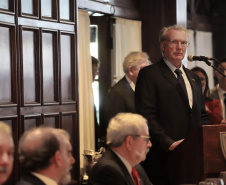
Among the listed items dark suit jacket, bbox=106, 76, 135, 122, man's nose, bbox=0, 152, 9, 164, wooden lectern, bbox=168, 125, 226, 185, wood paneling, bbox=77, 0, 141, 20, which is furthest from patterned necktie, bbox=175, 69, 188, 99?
wood paneling, bbox=77, 0, 141, 20

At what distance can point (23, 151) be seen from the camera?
1.98 m

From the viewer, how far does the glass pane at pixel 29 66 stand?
4.53 m

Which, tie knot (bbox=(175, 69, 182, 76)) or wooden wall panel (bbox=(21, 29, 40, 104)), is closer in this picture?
tie knot (bbox=(175, 69, 182, 76))

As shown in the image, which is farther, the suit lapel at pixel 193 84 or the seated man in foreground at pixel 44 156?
the suit lapel at pixel 193 84

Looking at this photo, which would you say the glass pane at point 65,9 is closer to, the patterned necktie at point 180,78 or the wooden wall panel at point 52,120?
the wooden wall panel at point 52,120

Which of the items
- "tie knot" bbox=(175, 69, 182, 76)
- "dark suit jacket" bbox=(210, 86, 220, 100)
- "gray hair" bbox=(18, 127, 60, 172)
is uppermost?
"tie knot" bbox=(175, 69, 182, 76)

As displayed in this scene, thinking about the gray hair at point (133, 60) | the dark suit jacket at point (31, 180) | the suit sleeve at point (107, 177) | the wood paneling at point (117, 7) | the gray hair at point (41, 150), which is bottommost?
the suit sleeve at point (107, 177)

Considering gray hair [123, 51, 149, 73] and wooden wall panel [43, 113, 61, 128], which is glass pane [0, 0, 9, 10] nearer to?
wooden wall panel [43, 113, 61, 128]

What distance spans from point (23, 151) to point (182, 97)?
5.88 feet

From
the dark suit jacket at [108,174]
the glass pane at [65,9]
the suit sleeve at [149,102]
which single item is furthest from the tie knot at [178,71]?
the glass pane at [65,9]

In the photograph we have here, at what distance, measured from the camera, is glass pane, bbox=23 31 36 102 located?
453 centimetres

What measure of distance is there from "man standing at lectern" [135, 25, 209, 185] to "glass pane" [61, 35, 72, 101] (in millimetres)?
1562

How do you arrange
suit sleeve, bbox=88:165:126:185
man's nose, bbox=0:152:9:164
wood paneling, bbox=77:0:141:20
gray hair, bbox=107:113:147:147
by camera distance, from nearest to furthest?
man's nose, bbox=0:152:9:164, suit sleeve, bbox=88:165:126:185, gray hair, bbox=107:113:147:147, wood paneling, bbox=77:0:141:20

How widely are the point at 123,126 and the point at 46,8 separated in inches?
96.8
